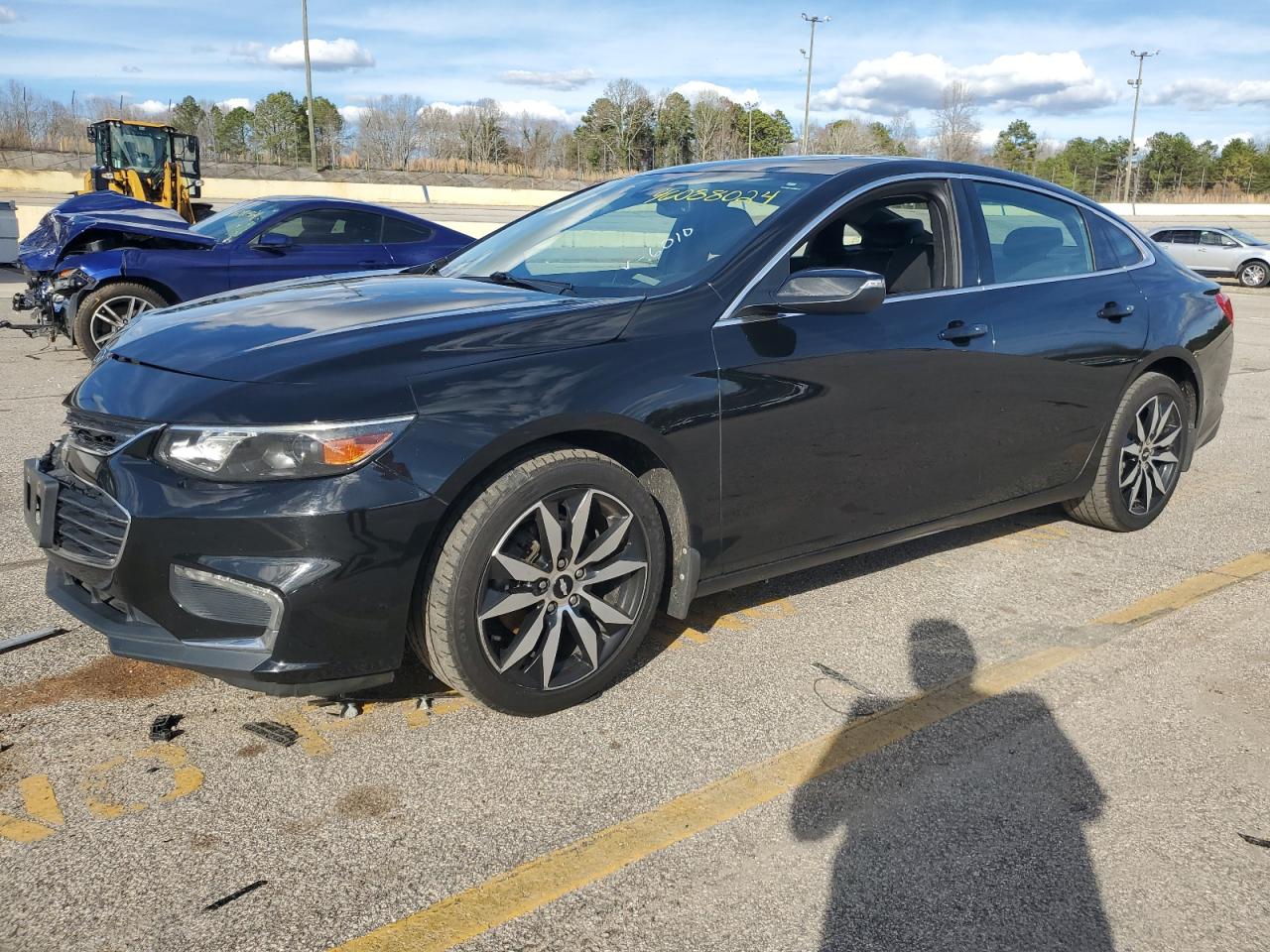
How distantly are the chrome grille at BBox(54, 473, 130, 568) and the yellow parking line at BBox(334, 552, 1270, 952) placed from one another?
1288 mm

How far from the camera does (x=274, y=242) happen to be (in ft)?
33.0

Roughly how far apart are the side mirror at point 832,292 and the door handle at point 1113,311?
173 centimetres

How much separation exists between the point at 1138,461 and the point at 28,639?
15.6 ft

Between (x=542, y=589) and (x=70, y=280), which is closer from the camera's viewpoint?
(x=542, y=589)

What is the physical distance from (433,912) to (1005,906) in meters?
1.29

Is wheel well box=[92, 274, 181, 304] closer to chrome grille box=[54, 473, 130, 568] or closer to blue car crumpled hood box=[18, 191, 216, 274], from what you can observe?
blue car crumpled hood box=[18, 191, 216, 274]

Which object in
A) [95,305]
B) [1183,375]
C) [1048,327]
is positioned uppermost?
[1048,327]

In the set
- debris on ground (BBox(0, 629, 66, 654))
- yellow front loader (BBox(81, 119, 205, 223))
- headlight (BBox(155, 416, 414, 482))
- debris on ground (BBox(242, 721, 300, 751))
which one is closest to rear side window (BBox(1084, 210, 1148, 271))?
headlight (BBox(155, 416, 414, 482))

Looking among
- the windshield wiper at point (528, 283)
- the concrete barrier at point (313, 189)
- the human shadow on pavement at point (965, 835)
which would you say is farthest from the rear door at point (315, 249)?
the concrete barrier at point (313, 189)

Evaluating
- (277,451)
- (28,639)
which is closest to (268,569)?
(277,451)

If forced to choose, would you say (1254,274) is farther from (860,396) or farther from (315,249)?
(860,396)

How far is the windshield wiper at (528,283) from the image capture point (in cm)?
378

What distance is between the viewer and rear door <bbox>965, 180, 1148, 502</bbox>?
439 centimetres

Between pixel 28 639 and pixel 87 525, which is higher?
pixel 87 525
